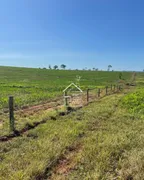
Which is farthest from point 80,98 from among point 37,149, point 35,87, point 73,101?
point 35,87

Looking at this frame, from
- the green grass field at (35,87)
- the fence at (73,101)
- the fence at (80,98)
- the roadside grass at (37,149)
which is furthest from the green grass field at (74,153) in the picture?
the green grass field at (35,87)

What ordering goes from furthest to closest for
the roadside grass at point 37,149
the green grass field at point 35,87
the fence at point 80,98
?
the green grass field at point 35,87
the fence at point 80,98
the roadside grass at point 37,149

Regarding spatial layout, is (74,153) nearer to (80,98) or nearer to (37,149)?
(37,149)

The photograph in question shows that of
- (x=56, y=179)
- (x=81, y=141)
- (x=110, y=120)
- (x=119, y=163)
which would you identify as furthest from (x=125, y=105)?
(x=56, y=179)

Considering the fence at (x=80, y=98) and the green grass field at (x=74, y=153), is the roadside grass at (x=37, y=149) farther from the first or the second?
the fence at (x=80, y=98)

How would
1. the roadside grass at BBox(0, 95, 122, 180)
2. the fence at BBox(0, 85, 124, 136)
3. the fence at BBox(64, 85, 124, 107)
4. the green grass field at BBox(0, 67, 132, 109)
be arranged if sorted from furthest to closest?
the green grass field at BBox(0, 67, 132, 109) → the fence at BBox(64, 85, 124, 107) → the fence at BBox(0, 85, 124, 136) → the roadside grass at BBox(0, 95, 122, 180)

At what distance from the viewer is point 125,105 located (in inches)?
589

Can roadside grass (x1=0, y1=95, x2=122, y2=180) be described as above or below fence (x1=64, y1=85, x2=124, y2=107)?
above

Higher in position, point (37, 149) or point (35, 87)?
point (37, 149)

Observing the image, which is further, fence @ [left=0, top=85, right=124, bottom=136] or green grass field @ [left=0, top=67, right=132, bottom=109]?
green grass field @ [left=0, top=67, right=132, bottom=109]

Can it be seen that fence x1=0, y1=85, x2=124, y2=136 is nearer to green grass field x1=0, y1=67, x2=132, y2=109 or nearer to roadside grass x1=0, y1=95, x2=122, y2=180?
roadside grass x1=0, y1=95, x2=122, y2=180

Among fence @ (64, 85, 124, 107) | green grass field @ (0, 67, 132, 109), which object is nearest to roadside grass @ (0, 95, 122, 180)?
fence @ (64, 85, 124, 107)

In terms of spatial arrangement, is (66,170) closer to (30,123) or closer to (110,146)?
(110,146)

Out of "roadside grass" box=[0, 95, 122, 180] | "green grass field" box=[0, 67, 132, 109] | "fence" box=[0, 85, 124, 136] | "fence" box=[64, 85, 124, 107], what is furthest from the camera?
"green grass field" box=[0, 67, 132, 109]
